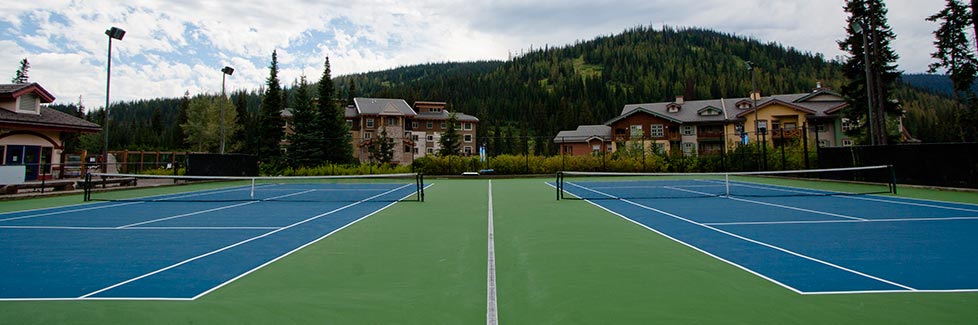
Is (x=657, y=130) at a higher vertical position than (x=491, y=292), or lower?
higher

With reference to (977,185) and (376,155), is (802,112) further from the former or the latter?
(376,155)

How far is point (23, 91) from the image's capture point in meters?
20.8

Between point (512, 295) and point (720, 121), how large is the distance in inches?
2187

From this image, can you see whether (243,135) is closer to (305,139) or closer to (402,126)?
(402,126)

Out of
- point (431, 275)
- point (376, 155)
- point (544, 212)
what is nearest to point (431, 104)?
point (376, 155)

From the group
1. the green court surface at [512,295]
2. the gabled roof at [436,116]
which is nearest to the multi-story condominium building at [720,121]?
the gabled roof at [436,116]

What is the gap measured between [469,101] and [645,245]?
4363 inches

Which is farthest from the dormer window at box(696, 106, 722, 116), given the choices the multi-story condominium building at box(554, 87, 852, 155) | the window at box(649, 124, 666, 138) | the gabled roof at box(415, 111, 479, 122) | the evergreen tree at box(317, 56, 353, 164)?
the evergreen tree at box(317, 56, 353, 164)

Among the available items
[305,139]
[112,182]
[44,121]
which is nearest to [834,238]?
[112,182]

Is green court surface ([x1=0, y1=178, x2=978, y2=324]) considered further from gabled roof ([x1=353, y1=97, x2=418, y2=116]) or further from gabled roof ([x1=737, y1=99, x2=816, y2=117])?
gabled roof ([x1=353, y1=97, x2=418, y2=116])

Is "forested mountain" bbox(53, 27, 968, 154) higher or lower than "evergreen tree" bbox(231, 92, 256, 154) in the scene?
higher

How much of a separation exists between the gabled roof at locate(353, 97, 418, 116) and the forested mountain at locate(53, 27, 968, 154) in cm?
1095

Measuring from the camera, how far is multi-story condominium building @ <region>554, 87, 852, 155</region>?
47156mm

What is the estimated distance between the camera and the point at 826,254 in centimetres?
555
